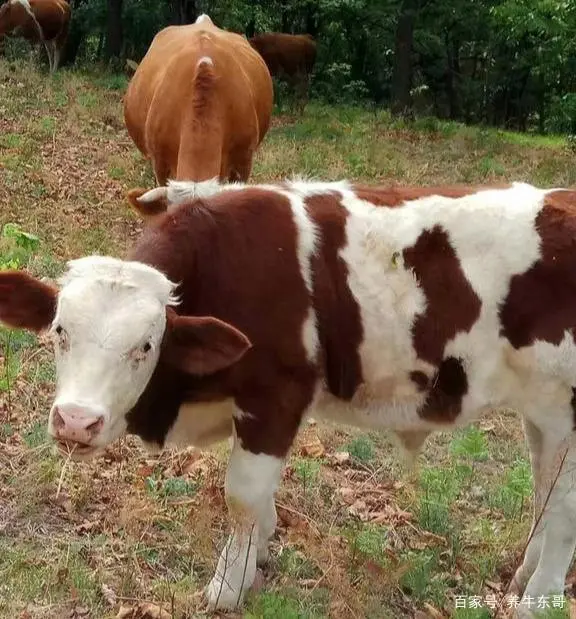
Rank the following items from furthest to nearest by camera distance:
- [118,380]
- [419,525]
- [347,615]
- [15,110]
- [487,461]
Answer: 1. [15,110]
2. [487,461]
3. [419,525]
4. [347,615]
5. [118,380]

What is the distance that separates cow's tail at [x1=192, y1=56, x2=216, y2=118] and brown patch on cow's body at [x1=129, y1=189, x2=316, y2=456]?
4333 mm

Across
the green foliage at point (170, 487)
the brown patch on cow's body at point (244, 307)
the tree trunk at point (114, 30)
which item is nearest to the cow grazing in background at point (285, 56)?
the tree trunk at point (114, 30)

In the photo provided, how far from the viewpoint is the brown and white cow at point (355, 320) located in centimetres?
394

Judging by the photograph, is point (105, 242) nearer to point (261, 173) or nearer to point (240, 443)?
Answer: point (261, 173)

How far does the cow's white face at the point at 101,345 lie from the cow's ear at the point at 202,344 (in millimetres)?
77

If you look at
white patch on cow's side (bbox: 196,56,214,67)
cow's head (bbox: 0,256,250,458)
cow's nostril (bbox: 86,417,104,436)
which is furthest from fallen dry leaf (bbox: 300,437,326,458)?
white patch on cow's side (bbox: 196,56,214,67)

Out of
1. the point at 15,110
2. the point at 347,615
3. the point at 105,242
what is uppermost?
the point at 347,615

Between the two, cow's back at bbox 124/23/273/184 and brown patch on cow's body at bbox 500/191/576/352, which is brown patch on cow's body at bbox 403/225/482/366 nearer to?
brown patch on cow's body at bbox 500/191/576/352

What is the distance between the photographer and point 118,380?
349cm

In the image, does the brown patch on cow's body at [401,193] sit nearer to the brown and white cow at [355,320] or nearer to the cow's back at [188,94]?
the brown and white cow at [355,320]

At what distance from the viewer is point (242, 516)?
4141 mm

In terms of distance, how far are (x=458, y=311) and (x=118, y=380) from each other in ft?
4.86

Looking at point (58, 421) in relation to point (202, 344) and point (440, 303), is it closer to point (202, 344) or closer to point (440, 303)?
point (202, 344)

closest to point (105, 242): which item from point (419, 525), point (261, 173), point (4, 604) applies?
point (261, 173)
